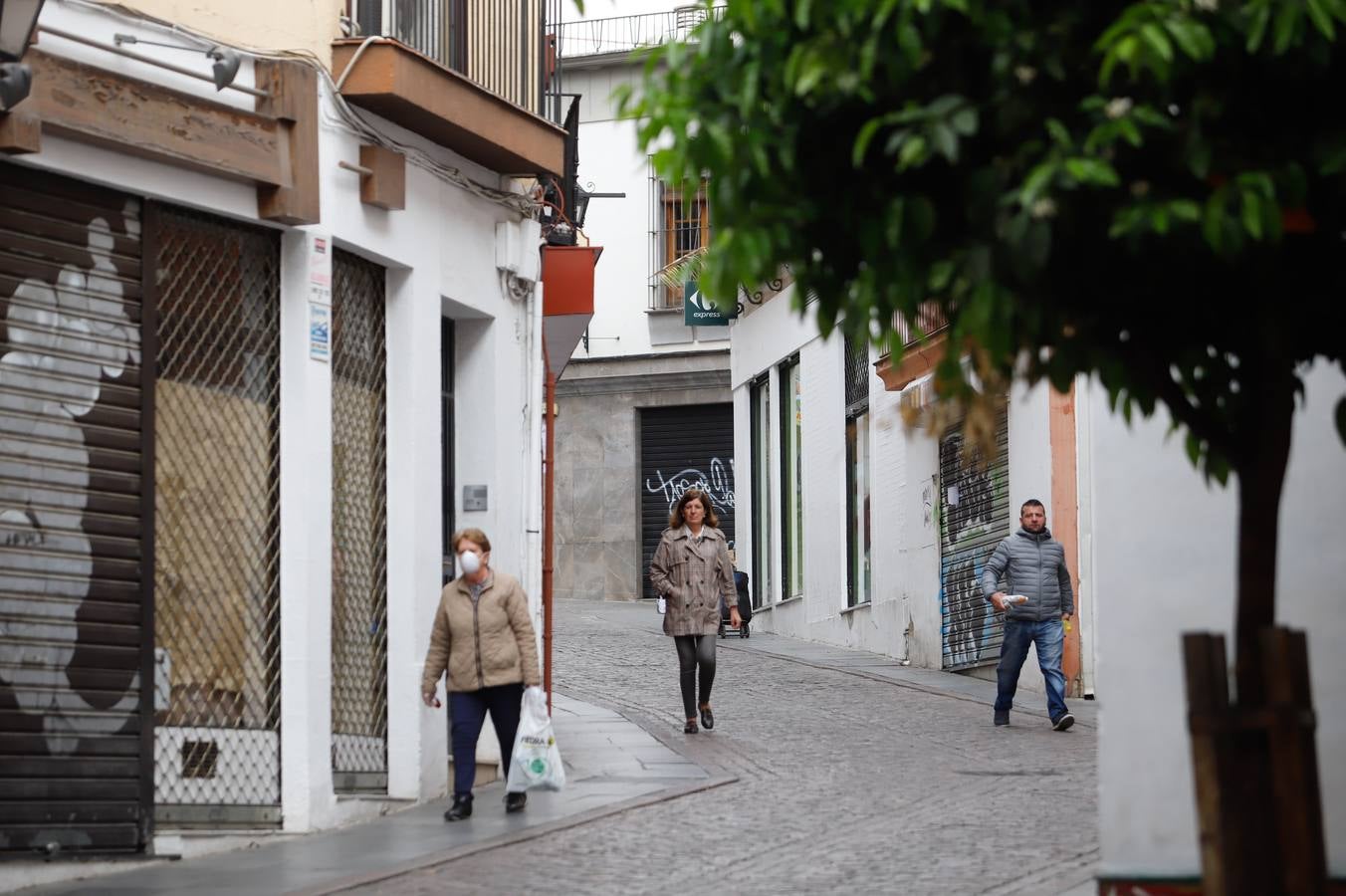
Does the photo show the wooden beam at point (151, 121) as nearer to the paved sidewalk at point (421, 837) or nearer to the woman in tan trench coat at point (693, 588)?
the paved sidewalk at point (421, 837)

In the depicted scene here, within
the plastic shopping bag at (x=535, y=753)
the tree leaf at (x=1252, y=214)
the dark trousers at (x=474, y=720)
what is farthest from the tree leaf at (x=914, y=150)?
the dark trousers at (x=474, y=720)

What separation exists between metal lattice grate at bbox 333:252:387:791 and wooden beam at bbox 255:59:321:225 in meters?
0.91

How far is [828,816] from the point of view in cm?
1209

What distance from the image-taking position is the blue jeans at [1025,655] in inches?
663

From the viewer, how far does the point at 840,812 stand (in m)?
12.2

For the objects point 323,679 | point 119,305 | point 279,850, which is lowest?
point 279,850

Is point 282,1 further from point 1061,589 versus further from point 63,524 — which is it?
point 1061,589

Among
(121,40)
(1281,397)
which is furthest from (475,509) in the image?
(1281,397)

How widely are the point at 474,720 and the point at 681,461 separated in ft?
86.0

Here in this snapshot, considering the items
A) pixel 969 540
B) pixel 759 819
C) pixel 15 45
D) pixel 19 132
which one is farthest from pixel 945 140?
pixel 969 540

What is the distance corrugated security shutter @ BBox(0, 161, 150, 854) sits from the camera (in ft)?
34.3

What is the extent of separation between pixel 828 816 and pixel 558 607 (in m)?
23.4

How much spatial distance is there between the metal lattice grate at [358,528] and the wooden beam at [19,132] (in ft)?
10.0

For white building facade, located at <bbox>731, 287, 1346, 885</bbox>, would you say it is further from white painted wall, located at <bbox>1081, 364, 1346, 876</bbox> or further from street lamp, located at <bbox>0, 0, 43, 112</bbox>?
street lamp, located at <bbox>0, 0, 43, 112</bbox>
